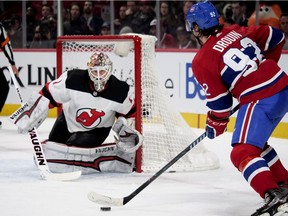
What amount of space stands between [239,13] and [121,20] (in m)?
1.47

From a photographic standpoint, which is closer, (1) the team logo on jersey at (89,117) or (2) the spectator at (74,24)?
(1) the team logo on jersey at (89,117)

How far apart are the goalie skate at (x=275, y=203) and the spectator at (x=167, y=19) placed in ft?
16.0

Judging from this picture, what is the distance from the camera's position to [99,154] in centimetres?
525

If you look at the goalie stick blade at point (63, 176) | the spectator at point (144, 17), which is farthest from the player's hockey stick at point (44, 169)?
the spectator at point (144, 17)

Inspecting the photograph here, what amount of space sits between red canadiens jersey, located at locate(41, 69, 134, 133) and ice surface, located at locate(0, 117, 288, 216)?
1.26 ft

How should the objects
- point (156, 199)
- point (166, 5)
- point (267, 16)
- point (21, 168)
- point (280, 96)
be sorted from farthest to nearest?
point (166, 5), point (267, 16), point (21, 168), point (156, 199), point (280, 96)

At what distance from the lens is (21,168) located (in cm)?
554

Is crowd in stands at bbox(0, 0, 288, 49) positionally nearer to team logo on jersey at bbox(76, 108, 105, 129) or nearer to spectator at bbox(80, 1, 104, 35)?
spectator at bbox(80, 1, 104, 35)

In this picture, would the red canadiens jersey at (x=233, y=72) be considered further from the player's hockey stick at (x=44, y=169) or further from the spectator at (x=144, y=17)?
the spectator at (x=144, y=17)

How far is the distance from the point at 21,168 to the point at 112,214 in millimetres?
1634

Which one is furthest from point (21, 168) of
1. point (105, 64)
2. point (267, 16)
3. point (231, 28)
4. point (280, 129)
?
point (267, 16)

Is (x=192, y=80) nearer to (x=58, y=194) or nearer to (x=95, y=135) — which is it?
(x=95, y=135)

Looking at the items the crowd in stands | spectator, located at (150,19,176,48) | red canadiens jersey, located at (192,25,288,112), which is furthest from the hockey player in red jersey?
spectator, located at (150,19,176,48)

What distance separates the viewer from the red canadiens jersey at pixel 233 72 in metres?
3.95
